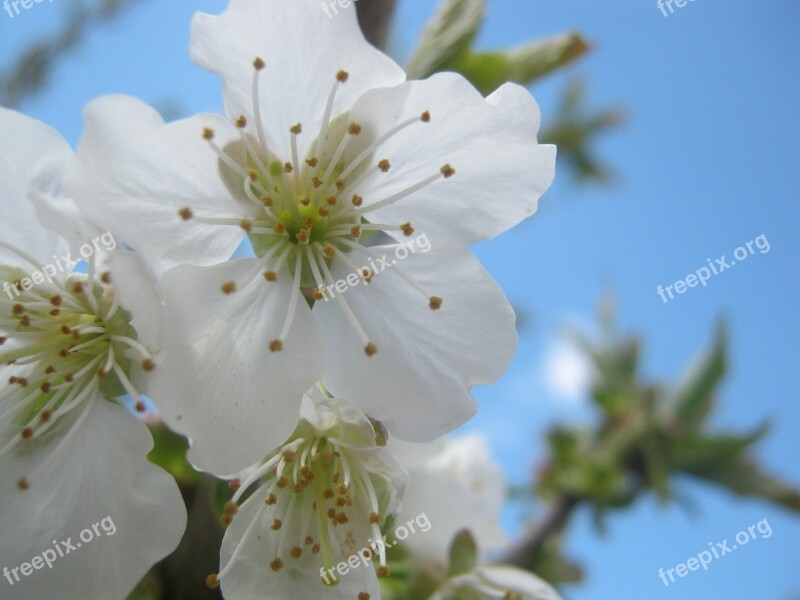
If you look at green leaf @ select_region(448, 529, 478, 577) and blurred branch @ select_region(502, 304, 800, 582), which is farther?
blurred branch @ select_region(502, 304, 800, 582)

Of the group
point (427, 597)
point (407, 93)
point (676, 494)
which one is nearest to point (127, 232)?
point (407, 93)

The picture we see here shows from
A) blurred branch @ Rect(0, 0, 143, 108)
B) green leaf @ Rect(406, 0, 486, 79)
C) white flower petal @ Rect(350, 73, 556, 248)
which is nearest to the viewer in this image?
white flower petal @ Rect(350, 73, 556, 248)
